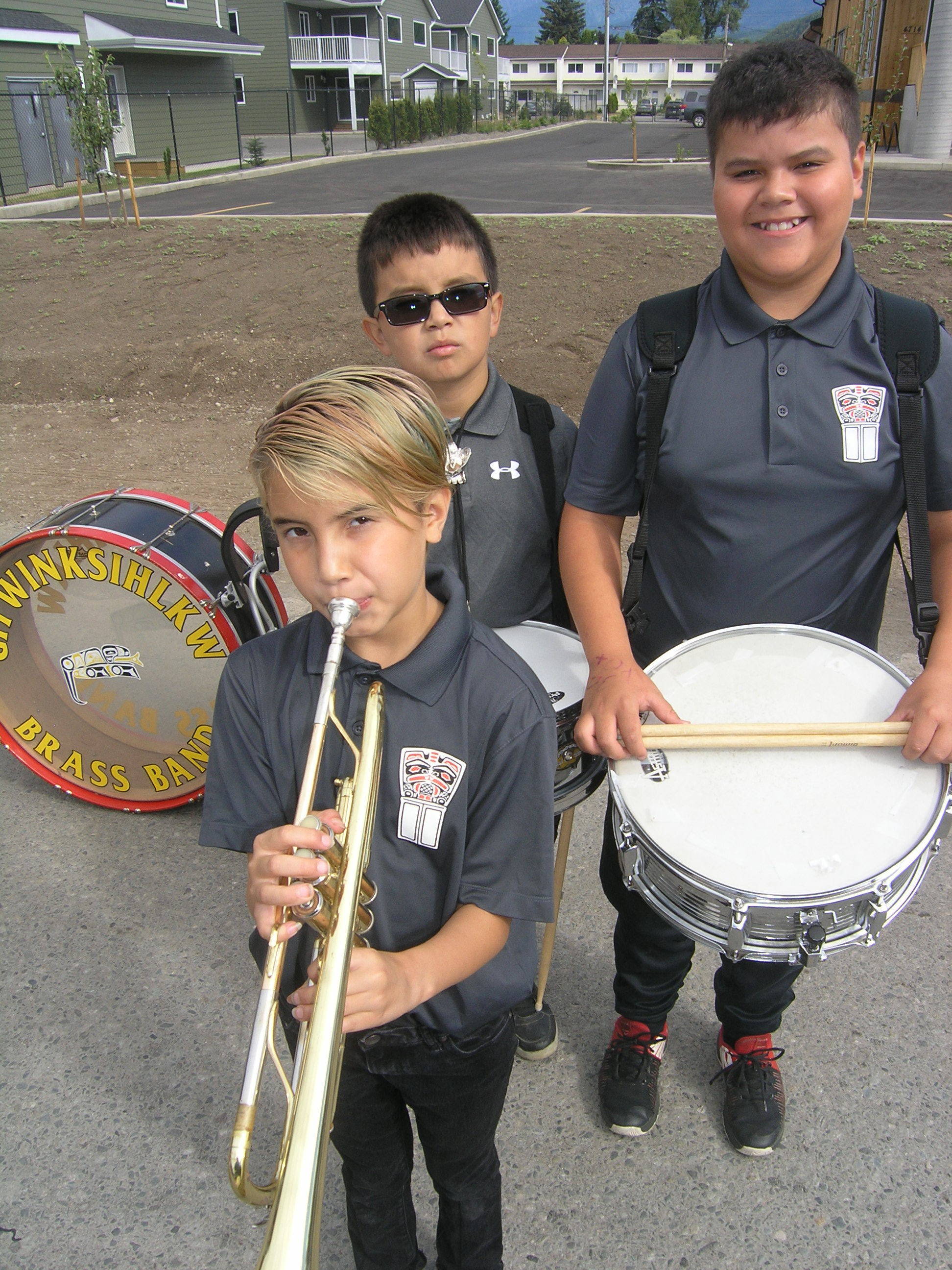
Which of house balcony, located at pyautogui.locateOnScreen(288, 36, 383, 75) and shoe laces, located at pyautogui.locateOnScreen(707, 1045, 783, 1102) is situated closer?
shoe laces, located at pyautogui.locateOnScreen(707, 1045, 783, 1102)

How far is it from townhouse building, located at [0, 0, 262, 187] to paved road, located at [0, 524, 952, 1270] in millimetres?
18377

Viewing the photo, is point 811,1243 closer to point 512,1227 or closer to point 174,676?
point 512,1227

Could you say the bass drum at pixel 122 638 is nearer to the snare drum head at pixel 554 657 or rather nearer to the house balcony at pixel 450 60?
the snare drum head at pixel 554 657

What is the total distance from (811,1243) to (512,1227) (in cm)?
62

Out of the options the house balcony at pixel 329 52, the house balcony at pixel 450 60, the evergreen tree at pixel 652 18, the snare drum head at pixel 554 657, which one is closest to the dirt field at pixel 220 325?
the snare drum head at pixel 554 657

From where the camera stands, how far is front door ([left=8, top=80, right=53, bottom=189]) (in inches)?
790

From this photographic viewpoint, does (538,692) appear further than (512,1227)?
No

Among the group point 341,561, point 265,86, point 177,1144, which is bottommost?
point 177,1144

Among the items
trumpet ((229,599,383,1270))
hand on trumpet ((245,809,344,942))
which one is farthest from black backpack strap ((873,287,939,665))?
hand on trumpet ((245,809,344,942))

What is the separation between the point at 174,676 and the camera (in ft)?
10.2

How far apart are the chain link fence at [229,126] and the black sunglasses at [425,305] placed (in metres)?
15.9

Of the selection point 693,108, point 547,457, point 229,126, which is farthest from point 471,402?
point 693,108

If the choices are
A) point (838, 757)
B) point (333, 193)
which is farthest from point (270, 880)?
point (333, 193)

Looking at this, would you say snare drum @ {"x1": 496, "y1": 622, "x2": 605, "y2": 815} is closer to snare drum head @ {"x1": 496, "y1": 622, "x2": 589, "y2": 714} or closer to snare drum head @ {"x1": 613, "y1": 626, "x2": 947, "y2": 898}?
snare drum head @ {"x1": 496, "y1": 622, "x2": 589, "y2": 714}
